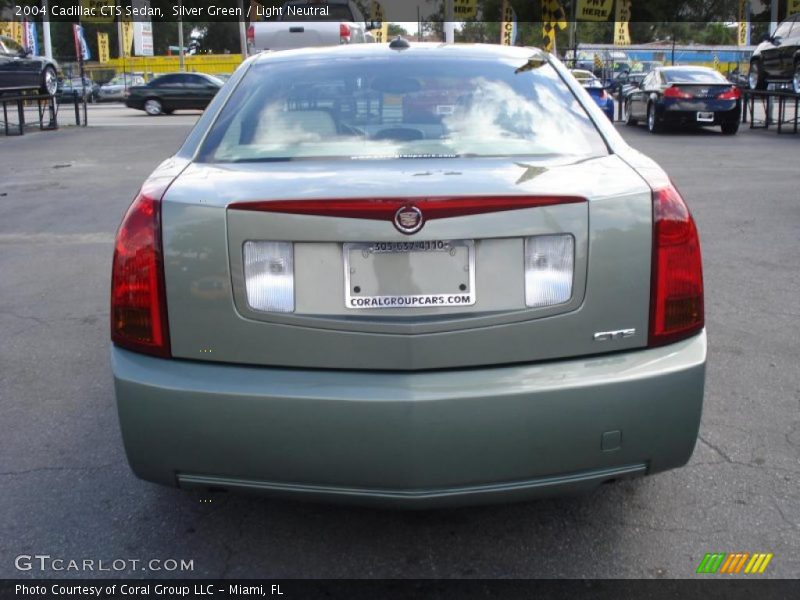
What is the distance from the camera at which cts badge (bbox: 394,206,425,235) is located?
8.01 feet

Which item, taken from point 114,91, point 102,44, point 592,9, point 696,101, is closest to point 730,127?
point 696,101

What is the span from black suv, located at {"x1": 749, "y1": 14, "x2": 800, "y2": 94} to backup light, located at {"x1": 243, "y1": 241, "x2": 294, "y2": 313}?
19485 millimetres

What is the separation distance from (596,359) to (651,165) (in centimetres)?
77

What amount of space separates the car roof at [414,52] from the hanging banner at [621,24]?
50585 mm

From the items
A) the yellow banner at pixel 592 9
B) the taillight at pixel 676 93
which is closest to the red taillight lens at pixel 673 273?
the taillight at pixel 676 93

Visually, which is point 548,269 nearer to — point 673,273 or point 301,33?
point 673,273

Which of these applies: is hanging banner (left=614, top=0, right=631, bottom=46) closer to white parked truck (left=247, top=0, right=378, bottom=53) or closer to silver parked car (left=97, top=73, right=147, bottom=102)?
silver parked car (left=97, top=73, right=147, bottom=102)

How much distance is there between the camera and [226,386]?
250 centimetres

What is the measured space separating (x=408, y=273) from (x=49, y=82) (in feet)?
70.7

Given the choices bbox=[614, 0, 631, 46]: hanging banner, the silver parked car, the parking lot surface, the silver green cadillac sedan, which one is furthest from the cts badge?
bbox=[614, 0, 631, 46]: hanging banner

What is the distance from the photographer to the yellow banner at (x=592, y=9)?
1436 inches

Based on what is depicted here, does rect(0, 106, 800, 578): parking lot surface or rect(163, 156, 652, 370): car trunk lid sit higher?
rect(163, 156, 652, 370): car trunk lid

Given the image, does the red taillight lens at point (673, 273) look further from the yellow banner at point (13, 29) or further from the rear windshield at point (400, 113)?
the yellow banner at point (13, 29)

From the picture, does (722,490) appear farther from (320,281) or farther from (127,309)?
(127,309)
